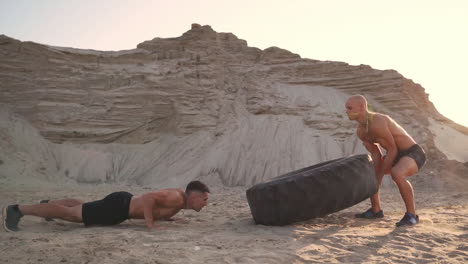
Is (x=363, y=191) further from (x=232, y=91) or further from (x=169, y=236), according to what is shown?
(x=232, y=91)

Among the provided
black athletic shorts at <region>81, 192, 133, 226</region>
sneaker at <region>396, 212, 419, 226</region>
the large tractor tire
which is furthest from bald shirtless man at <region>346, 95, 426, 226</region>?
black athletic shorts at <region>81, 192, 133, 226</region>

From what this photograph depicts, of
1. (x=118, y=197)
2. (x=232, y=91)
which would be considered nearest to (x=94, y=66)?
(x=232, y=91)

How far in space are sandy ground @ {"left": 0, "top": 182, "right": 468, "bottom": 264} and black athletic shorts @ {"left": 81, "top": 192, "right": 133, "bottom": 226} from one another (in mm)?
140

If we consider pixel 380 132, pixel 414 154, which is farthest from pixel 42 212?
pixel 414 154

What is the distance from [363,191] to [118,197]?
3.30 meters

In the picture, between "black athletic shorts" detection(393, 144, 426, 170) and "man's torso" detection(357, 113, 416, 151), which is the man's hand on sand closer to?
"man's torso" detection(357, 113, 416, 151)

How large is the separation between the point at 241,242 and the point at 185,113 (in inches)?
455

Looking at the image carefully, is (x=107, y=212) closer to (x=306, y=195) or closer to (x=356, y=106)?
(x=306, y=195)

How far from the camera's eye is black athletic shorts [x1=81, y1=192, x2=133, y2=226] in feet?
16.9

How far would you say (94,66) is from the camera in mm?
16031

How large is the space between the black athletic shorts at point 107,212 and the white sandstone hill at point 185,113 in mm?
7724

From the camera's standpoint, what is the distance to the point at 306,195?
5.34m

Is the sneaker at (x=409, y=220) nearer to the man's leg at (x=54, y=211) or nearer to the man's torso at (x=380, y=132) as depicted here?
the man's torso at (x=380, y=132)

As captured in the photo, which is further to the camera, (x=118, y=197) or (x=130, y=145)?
(x=130, y=145)
